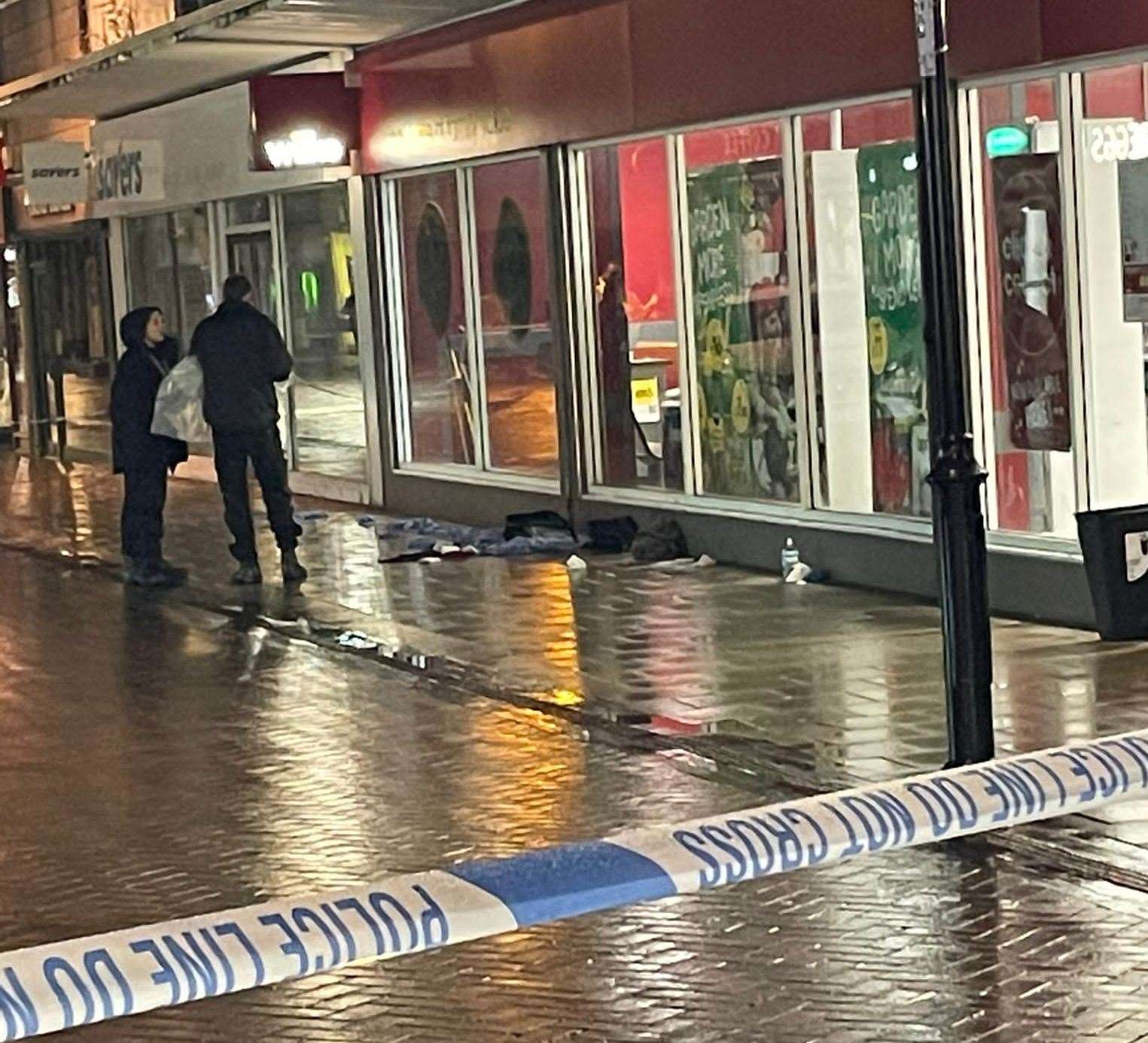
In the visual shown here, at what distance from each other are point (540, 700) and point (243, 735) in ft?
4.60

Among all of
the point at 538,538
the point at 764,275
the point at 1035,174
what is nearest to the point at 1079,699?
the point at 1035,174

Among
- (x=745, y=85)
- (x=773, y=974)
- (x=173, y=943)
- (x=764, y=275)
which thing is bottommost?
(x=773, y=974)

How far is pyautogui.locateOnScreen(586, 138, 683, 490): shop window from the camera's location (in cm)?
1712

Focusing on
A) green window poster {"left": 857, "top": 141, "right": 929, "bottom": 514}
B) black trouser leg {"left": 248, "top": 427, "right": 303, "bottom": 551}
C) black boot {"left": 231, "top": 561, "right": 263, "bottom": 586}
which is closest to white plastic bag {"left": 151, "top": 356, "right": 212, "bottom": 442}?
black trouser leg {"left": 248, "top": 427, "right": 303, "bottom": 551}

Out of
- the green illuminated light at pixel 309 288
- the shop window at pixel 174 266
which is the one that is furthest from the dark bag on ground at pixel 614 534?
the shop window at pixel 174 266

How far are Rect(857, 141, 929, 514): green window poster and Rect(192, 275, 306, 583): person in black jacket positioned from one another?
4146 millimetres

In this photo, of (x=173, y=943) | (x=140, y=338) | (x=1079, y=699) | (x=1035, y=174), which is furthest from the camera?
(x=140, y=338)

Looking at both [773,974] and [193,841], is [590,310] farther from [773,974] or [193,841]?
[773,974]

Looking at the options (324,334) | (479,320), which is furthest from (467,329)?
(324,334)

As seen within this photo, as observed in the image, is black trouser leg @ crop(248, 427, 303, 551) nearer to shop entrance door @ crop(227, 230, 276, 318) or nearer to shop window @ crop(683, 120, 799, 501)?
shop window @ crop(683, 120, 799, 501)

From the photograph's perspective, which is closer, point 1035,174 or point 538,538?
point 1035,174

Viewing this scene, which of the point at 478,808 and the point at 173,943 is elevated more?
the point at 173,943

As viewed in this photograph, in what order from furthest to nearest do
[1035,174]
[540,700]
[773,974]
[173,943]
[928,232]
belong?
[1035,174] → [540,700] → [928,232] → [773,974] → [173,943]

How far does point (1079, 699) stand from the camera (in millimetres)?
10766
